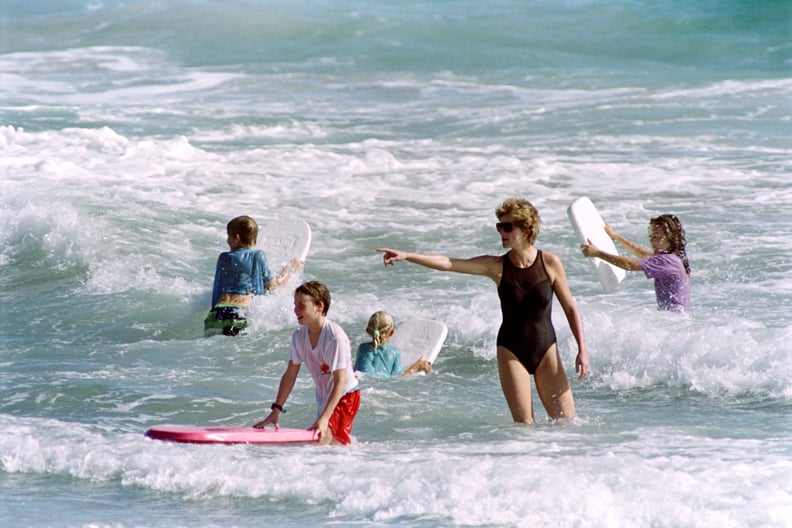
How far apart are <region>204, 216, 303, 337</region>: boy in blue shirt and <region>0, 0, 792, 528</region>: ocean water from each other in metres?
0.46

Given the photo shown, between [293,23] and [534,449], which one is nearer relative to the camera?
[534,449]

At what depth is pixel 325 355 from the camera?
6.16 m

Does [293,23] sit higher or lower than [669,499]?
higher

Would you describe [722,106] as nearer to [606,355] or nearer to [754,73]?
[754,73]

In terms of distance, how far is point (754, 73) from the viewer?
27953 mm

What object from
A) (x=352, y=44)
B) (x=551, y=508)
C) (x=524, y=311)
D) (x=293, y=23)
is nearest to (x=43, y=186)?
(x=524, y=311)

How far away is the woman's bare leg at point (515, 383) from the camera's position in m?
6.59

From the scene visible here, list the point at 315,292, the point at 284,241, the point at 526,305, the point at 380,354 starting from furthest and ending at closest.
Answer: the point at 284,241 < the point at 380,354 < the point at 526,305 < the point at 315,292

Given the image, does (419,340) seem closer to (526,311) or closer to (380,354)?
(380,354)

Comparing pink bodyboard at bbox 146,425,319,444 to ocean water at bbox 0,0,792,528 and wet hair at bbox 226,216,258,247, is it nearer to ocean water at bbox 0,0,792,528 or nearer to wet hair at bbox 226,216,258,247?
ocean water at bbox 0,0,792,528

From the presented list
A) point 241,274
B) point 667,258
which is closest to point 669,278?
point 667,258

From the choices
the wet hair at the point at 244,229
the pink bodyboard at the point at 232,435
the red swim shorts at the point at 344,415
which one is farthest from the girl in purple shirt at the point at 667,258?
the pink bodyboard at the point at 232,435

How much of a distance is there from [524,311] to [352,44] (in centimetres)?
2638

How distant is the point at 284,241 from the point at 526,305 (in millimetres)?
4583
